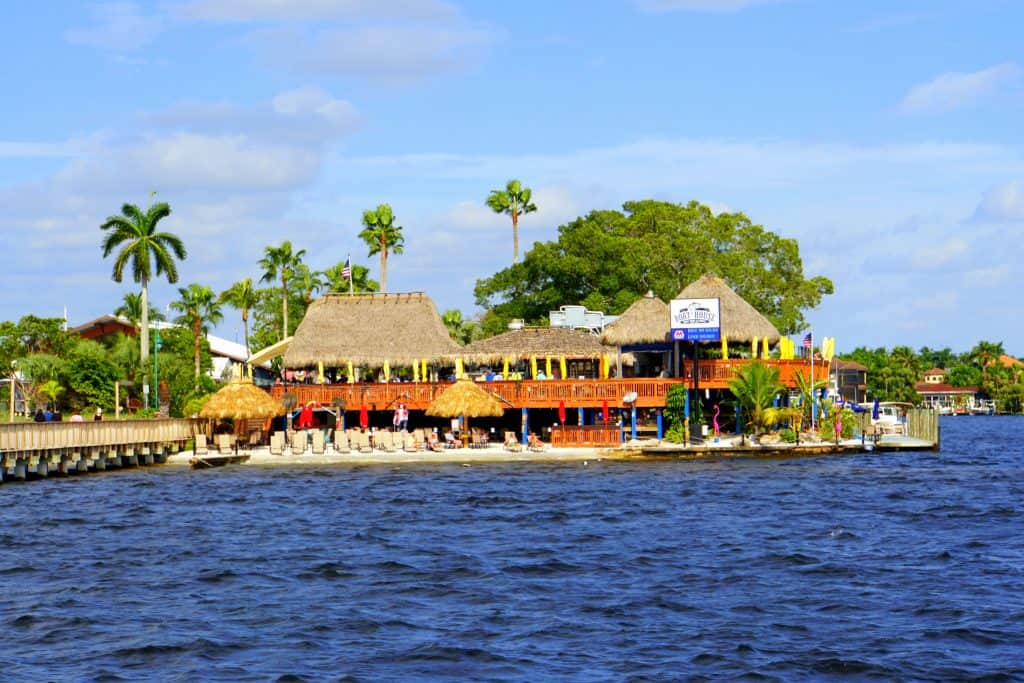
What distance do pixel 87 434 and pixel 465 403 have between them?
1387 centimetres

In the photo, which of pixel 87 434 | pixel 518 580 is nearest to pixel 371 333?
pixel 87 434

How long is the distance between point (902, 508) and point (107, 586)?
69.7ft

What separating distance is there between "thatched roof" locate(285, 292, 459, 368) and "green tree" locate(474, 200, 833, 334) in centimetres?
1979

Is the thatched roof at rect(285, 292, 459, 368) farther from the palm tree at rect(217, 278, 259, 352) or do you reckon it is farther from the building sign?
the palm tree at rect(217, 278, 259, 352)

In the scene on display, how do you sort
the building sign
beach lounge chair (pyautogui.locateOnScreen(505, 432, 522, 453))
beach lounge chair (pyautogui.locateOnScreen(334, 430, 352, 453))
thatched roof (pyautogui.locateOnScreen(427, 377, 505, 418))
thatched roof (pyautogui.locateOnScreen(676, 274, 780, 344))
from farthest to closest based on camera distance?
thatched roof (pyautogui.locateOnScreen(676, 274, 780, 344)) < the building sign < thatched roof (pyautogui.locateOnScreen(427, 377, 505, 418)) < beach lounge chair (pyautogui.locateOnScreen(334, 430, 352, 453)) < beach lounge chair (pyautogui.locateOnScreen(505, 432, 522, 453))

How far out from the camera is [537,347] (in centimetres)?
Answer: 5644

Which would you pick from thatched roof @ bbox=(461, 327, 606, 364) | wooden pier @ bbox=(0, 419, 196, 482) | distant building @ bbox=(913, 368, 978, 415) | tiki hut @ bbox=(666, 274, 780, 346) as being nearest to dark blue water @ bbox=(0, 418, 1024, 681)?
wooden pier @ bbox=(0, 419, 196, 482)

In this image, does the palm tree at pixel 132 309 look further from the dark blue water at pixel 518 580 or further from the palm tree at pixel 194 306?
the dark blue water at pixel 518 580

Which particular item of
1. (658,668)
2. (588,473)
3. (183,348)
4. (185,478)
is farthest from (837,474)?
(183,348)

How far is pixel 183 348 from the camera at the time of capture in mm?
86375

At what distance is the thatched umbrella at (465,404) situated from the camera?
5219 cm

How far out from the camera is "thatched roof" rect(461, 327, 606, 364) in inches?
2208

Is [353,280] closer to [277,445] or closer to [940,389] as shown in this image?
[277,445]

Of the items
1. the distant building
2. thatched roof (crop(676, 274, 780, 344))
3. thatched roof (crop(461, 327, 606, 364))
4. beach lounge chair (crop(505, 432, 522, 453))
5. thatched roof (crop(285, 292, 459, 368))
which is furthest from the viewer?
the distant building
